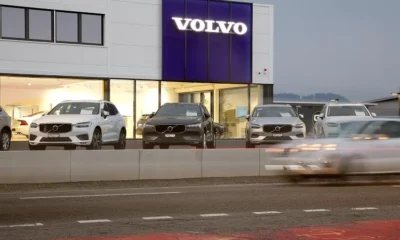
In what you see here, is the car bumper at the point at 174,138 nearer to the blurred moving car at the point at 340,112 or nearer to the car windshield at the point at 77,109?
the car windshield at the point at 77,109

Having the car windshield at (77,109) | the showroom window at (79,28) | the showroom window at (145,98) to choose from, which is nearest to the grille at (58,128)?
the car windshield at (77,109)

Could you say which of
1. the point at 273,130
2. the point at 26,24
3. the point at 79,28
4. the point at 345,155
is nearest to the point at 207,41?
the point at 79,28

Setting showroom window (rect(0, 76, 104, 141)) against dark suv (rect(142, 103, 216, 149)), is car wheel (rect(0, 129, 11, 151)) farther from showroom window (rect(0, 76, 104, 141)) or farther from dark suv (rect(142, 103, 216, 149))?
showroom window (rect(0, 76, 104, 141))

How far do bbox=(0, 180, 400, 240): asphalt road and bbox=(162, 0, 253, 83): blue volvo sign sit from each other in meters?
23.7

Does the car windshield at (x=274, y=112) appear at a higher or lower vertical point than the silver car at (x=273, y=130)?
higher

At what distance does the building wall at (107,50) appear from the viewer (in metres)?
35.0

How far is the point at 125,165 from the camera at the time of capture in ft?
60.7

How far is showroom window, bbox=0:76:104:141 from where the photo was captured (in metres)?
34.9

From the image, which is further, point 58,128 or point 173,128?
point 173,128

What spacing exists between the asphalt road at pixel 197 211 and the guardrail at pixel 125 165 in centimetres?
226

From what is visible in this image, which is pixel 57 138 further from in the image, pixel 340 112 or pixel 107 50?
pixel 107 50

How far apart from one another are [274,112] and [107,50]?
44.1 ft

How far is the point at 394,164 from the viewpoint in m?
16.0

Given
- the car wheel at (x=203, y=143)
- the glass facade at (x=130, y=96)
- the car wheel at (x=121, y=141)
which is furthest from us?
the glass facade at (x=130, y=96)
